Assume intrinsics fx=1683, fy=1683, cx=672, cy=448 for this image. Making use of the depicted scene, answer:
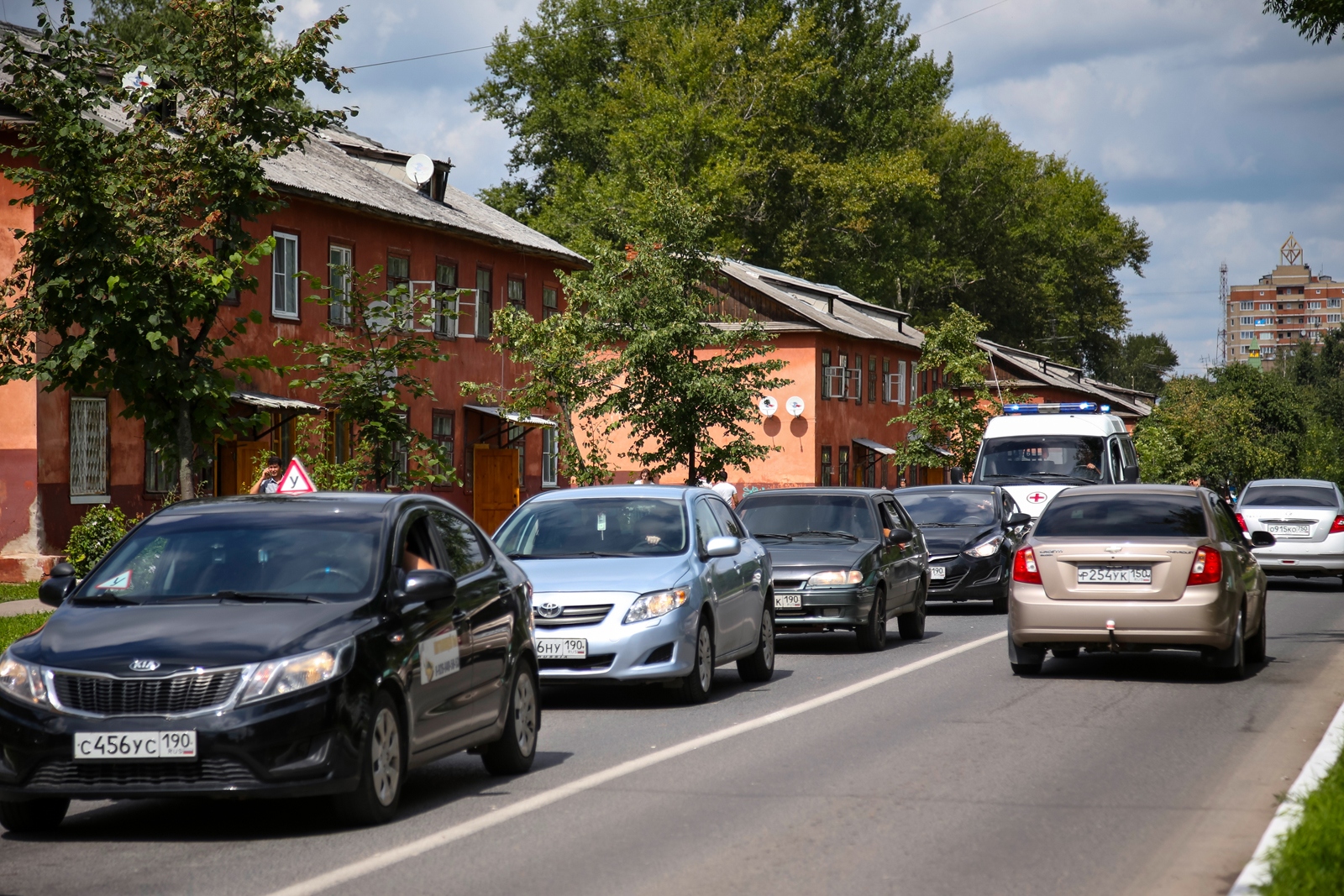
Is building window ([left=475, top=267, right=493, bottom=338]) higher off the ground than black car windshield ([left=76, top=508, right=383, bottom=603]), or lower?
higher

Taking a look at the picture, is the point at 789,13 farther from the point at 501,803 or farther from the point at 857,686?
the point at 501,803

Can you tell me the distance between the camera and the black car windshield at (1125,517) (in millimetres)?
13812

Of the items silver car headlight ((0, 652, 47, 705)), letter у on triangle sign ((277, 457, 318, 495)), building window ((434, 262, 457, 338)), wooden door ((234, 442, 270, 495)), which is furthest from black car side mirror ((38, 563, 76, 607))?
building window ((434, 262, 457, 338))

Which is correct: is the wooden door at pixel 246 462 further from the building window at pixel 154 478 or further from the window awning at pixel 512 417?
the window awning at pixel 512 417

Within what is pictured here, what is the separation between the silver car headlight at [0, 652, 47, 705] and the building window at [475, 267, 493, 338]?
101ft

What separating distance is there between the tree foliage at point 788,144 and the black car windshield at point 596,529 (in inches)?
1613

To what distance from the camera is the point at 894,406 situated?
Result: 6600cm

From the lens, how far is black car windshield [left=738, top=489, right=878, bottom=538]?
17.7 meters

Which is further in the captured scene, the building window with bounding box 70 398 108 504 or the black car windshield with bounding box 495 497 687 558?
the building window with bounding box 70 398 108 504

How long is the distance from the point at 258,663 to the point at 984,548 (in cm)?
1660

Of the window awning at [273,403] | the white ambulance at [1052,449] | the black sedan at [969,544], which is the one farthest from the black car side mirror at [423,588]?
the white ambulance at [1052,449]

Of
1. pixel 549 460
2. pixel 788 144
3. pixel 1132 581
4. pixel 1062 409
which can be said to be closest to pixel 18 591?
pixel 1132 581

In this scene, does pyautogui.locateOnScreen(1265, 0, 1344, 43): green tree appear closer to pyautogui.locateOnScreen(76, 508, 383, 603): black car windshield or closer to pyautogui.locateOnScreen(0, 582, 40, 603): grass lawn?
pyautogui.locateOnScreen(76, 508, 383, 603): black car windshield

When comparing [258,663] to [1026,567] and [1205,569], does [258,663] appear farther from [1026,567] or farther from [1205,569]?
[1205,569]
